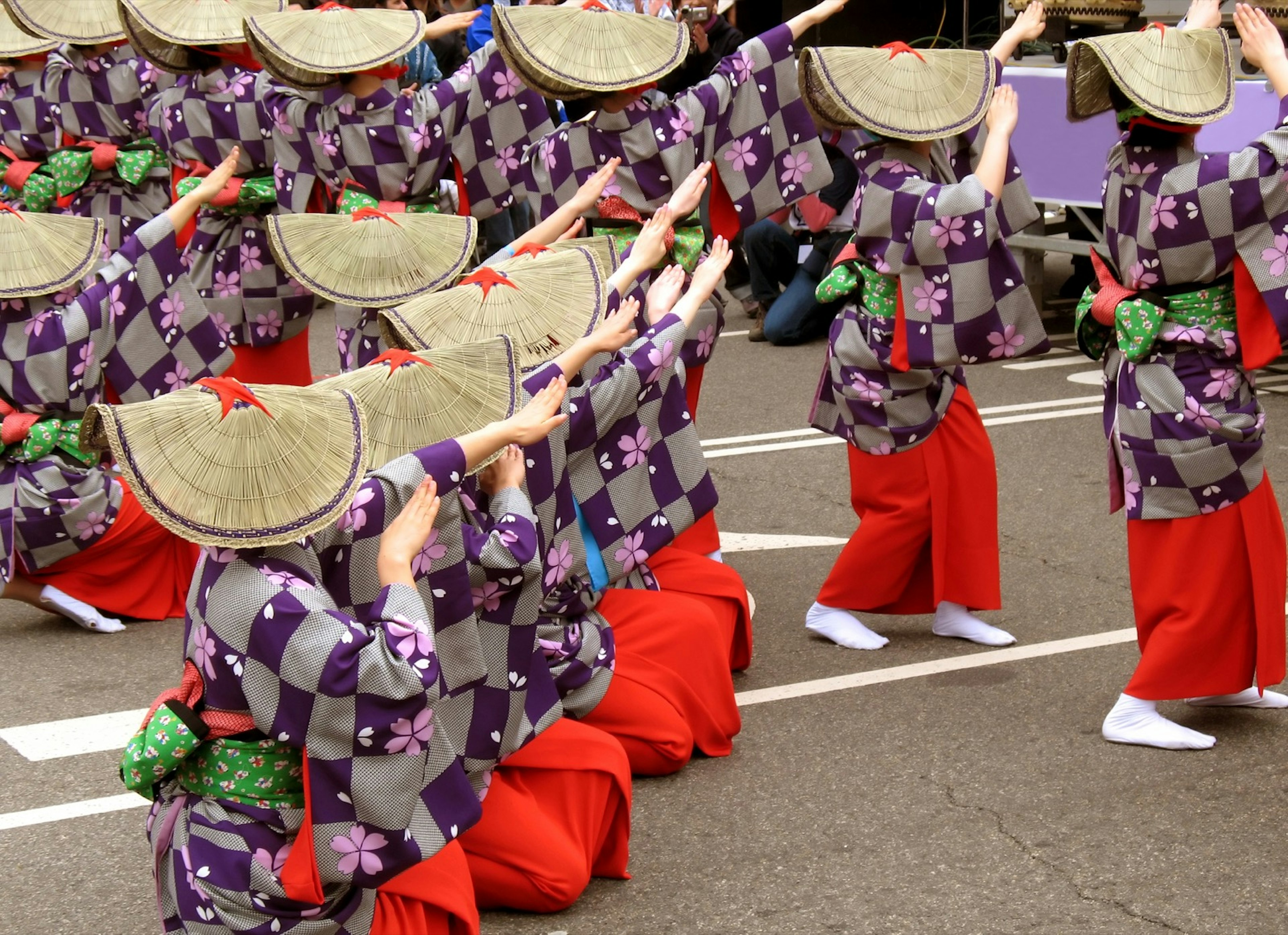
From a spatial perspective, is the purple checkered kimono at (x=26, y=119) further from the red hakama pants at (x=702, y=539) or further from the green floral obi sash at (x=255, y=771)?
the green floral obi sash at (x=255, y=771)

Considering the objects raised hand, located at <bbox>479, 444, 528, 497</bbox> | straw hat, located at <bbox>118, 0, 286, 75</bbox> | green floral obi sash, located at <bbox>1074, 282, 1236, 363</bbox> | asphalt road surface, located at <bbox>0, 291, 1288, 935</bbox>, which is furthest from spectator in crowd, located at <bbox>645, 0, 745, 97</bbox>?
raised hand, located at <bbox>479, 444, 528, 497</bbox>

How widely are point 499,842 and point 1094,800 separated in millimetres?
1324

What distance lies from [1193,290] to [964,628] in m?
1.28

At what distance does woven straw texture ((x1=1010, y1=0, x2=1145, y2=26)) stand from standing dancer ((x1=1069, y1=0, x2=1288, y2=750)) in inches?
109

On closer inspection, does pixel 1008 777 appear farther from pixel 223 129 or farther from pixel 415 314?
pixel 223 129

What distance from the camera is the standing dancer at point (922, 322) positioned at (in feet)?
13.6

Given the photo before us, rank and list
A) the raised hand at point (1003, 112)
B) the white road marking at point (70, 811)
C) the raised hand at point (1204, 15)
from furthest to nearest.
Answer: the raised hand at point (1003, 112) → the raised hand at point (1204, 15) → the white road marking at point (70, 811)

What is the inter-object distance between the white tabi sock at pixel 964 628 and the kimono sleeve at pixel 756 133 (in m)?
1.37

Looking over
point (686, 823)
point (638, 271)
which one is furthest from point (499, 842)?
point (638, 271)

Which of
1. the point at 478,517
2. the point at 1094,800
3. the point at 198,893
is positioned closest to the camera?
the point at 198,893

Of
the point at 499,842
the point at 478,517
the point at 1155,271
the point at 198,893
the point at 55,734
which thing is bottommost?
the point at 55,734

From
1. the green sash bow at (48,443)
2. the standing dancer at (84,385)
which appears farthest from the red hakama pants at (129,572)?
the green sash bow at (48,443)

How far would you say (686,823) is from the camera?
3553 millimetres

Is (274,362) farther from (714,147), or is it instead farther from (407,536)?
(407,536)
